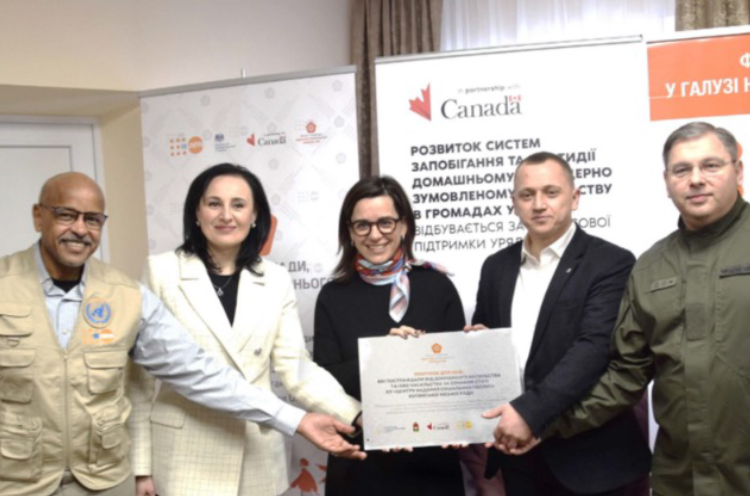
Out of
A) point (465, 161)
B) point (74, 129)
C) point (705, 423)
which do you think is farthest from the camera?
point (74, 129)

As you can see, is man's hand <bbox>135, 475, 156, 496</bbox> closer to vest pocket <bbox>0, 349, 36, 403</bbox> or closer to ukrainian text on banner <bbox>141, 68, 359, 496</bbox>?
vest pocket <bbox>0, 349, 36, 403</bbox>

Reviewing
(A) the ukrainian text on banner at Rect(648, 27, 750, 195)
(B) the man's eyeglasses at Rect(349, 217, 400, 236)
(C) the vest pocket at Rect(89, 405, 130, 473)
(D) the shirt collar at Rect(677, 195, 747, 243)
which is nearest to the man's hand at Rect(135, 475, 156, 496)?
(C) the vest pocket at Rect(89, 405, 130, 473)

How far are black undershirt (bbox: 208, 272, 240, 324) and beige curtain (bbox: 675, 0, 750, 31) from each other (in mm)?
3402

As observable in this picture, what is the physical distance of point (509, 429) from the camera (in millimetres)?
2453

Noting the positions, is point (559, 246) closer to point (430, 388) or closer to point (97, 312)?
point (430, 388)

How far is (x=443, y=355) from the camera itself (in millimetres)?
2596

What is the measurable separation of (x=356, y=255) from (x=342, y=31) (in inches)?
135

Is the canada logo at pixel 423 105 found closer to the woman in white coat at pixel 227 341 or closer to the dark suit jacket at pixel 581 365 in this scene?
the woman in white coat at pixel 227 341

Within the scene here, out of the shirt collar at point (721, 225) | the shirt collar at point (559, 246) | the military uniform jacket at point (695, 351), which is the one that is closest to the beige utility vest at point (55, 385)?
the shirt collar at point (559, 246)

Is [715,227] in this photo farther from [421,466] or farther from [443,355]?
[421,466]

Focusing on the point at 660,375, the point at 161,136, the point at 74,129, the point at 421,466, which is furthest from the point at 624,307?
the point at 74,129

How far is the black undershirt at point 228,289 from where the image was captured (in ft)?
8.80

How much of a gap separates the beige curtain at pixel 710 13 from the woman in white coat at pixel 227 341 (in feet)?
10.4

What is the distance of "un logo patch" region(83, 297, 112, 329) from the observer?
7.66 ft
